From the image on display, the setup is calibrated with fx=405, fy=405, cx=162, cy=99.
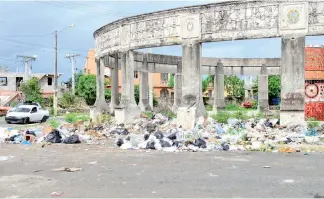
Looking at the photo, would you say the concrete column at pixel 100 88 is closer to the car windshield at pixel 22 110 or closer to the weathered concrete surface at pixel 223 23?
the weathered concrete surface at pixel 223 23

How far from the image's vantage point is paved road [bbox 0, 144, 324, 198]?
20.8 feet

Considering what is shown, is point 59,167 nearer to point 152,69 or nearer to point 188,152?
point 188,152

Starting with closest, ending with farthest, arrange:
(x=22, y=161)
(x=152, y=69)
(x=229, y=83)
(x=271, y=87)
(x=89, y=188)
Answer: (x=89, y=188) → (x=22, y=161) → (x=152, y=69) → (x=271, y=87) → (x=229, y=83)

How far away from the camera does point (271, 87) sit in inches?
2036

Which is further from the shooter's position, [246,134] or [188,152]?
[246,134]

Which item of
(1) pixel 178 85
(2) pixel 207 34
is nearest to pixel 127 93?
(2) pixel 207 34

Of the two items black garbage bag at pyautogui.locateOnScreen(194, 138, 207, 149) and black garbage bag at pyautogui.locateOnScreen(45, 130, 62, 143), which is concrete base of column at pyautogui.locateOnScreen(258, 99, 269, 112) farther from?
black garbage bag at pyautogui.locateOnScreen(45, 130, 62, 143)

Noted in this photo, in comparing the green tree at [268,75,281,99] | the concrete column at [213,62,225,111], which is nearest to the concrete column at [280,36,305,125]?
the concrete column at [213,62,225,111]

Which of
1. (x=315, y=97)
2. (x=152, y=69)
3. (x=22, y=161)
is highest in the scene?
(x=152, y=69)

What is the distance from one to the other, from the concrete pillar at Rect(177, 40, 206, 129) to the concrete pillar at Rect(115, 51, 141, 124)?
129 inches

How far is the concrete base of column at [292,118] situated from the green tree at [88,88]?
33.0 meters

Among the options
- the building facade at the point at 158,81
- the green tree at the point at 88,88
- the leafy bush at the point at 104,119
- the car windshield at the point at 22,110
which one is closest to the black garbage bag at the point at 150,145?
the leafy bush at the point at 104,119

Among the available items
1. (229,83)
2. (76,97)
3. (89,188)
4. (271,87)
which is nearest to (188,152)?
(89,188)

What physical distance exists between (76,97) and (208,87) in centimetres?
2329
